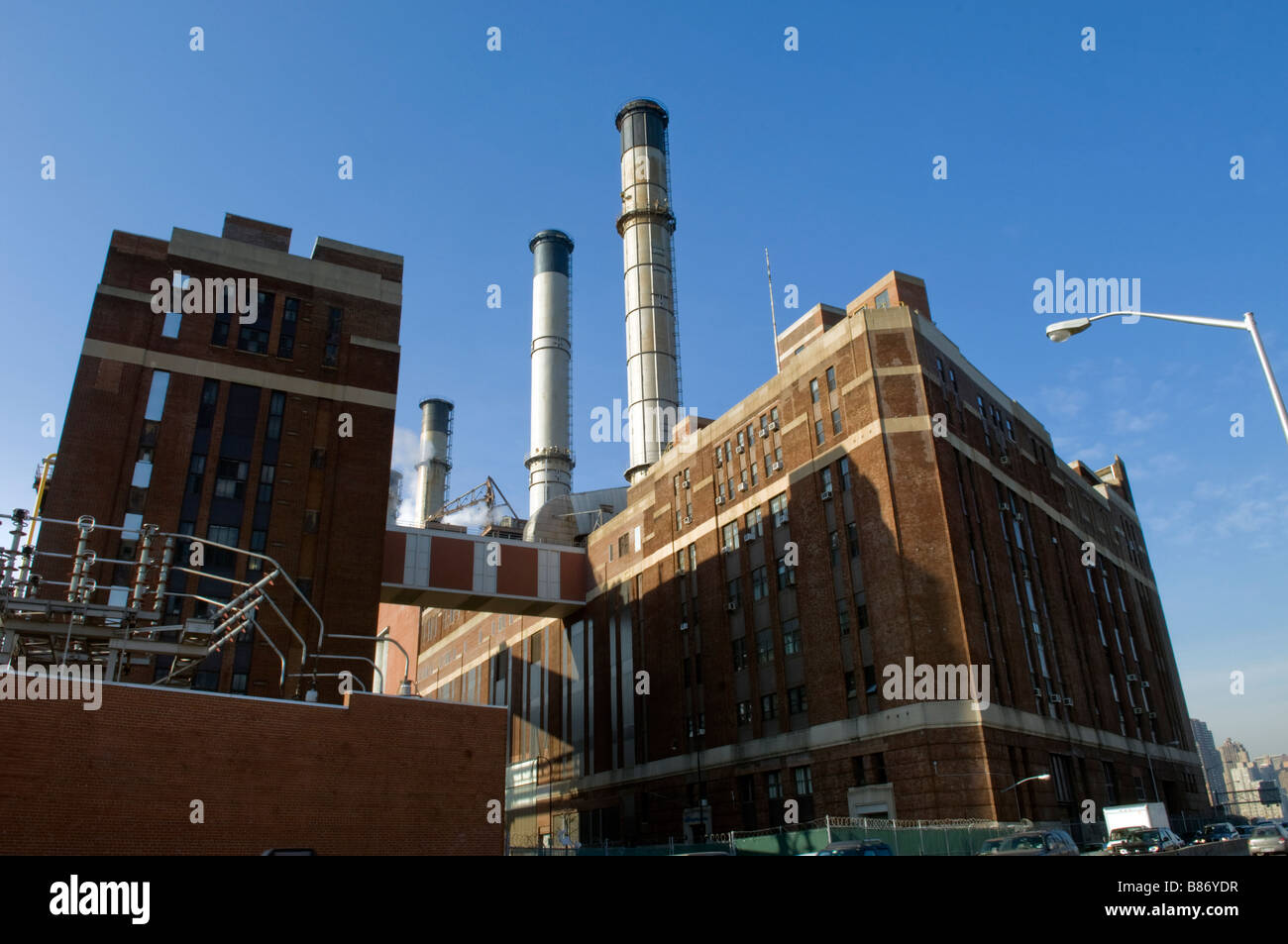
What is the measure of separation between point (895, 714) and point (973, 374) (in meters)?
23.3

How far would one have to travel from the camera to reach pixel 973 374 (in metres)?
52.9

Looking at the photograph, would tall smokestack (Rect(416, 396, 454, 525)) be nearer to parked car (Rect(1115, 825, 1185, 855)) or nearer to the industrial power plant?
the industrial power plant

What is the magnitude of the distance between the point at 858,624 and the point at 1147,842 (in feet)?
54.5

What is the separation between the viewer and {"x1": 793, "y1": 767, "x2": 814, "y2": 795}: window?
4309 centimetres

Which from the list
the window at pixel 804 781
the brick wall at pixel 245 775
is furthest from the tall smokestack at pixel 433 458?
the brick wall at pixel 245 775

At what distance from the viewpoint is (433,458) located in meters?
113

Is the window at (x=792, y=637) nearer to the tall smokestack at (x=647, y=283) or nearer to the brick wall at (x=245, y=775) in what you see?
the brick wall at (x=245, y=775)

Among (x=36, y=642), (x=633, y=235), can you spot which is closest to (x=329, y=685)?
(x=36, y=642)

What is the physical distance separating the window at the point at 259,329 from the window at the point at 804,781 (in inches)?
1384

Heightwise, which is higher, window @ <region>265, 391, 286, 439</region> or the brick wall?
window @ <region>265, 391, 286, 439</region>

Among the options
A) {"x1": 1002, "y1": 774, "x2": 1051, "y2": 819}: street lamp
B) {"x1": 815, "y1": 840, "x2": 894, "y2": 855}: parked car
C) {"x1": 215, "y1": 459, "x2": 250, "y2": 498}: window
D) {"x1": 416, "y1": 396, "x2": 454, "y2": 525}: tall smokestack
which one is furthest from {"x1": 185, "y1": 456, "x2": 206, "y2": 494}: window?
{"x1": 416, "y1": 396, "x2": 454, "y2": 525}: tall smokestack

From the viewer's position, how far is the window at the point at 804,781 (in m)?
43.1

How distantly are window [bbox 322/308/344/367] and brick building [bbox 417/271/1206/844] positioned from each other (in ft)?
75.7
